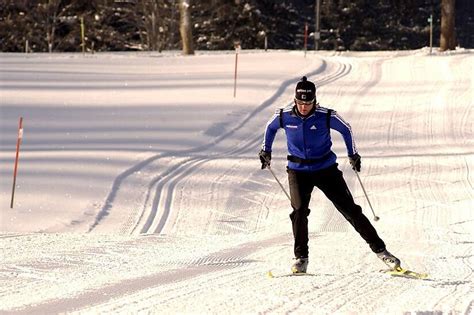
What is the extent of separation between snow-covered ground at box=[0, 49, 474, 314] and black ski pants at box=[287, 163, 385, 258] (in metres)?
0.40

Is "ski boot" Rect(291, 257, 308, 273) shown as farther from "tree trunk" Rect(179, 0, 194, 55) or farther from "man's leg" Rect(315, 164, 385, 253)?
"tree trunk" Rect(179, 0, 194, 55)

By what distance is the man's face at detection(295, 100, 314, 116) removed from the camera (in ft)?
29.0

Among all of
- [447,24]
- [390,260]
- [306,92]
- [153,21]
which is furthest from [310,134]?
[153,21]

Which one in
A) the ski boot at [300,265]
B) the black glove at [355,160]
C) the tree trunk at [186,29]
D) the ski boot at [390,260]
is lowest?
the ski boot at [300,265]

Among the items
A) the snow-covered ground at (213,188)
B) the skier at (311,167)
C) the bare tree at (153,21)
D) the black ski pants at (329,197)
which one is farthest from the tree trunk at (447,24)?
the black ski pants at (329,197)

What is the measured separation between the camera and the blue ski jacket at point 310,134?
8.91m

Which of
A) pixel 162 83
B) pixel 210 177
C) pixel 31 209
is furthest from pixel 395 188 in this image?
pixel 162 83

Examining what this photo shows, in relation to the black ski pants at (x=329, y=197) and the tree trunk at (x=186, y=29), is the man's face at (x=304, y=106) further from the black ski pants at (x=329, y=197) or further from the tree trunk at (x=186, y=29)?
the tree trunk at (x=186, y=29)

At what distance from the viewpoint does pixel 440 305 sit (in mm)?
7305

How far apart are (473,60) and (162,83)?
35.4 ft

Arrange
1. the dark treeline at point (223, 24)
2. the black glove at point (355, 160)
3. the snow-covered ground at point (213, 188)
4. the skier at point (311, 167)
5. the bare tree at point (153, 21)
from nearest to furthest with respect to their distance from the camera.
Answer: the snow-covered ground at point (213, 188) < the skier at point (311, 167) < the black glove at point (355, 160) < the dark treeline at point (223, 24) < the bare tree at point (153, 21)

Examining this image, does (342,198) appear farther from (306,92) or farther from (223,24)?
(223,24)

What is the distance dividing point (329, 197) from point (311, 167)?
0.33 meters

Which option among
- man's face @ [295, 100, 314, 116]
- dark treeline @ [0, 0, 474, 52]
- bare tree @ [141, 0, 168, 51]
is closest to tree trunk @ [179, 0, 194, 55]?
dark treeline @ [0, 0, 474, 52]
